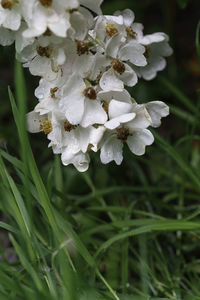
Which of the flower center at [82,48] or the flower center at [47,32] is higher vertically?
the flower center at [47,32]

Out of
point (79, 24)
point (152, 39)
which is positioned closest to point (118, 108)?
point (79, 24)

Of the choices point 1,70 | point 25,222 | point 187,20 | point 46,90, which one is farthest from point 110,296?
point 187,20

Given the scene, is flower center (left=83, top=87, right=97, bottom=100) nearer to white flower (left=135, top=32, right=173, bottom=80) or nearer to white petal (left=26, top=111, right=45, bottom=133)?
white petal (left=26, top=111, right=45, bottom=133)

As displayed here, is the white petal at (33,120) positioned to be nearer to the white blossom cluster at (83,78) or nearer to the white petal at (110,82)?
the white blossom cluster at (83,78)

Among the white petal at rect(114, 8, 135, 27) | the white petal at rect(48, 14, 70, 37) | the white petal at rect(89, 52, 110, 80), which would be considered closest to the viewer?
the white petal at rect(48, 14, 70, 37)

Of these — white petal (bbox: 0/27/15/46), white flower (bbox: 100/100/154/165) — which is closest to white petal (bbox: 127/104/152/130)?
white flower (bbox: 100/100/154/165)

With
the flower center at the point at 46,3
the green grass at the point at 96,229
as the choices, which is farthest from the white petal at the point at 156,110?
the flower center at the point at 46,3

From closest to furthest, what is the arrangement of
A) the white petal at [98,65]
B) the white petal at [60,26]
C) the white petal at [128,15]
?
the white petal at [60,26], the white petal at [98,65], the white petal at [128,15]

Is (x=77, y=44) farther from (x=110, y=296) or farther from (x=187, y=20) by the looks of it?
(x=187, y=20)
